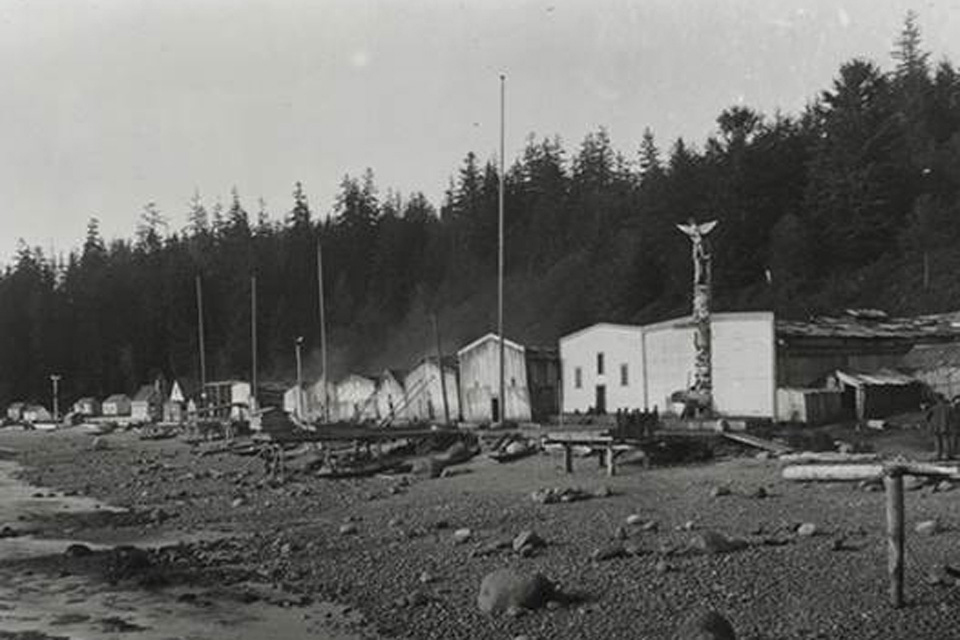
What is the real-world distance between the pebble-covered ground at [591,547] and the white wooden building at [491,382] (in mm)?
17197

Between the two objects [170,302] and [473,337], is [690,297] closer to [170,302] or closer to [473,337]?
[473,337]

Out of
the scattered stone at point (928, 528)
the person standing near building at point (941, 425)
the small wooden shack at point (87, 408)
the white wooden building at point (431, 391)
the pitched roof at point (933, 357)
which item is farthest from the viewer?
the small wooden shack at point (87, 408)

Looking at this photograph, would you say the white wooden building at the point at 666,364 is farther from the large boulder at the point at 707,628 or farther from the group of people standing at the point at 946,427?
the large boulder at the point at 707,628

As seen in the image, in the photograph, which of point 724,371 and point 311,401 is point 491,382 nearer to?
point 724,371

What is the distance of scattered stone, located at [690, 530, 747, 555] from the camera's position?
2083 cm

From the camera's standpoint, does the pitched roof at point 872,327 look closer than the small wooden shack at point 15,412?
Yes

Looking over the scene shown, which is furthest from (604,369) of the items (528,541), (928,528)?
(928,528)

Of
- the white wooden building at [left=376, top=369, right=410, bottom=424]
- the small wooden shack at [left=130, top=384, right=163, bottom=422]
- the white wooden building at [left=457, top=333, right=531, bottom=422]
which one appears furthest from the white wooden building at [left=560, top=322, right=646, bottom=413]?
the small wooden shack at [left=130, top=384, right=163, bottom=422]

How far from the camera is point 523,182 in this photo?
475 feet

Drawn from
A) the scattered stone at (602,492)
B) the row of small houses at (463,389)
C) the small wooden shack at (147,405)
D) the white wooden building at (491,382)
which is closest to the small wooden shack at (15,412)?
the small wooden shack at (147,405)

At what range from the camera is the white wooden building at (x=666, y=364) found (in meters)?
46.9

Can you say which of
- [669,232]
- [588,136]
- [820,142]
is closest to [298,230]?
[588,136]

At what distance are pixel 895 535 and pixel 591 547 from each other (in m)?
7.07

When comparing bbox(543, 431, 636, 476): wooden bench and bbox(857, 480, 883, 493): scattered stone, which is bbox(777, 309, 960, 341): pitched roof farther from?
bbox(857, 480, 883, 493): scattered stone
